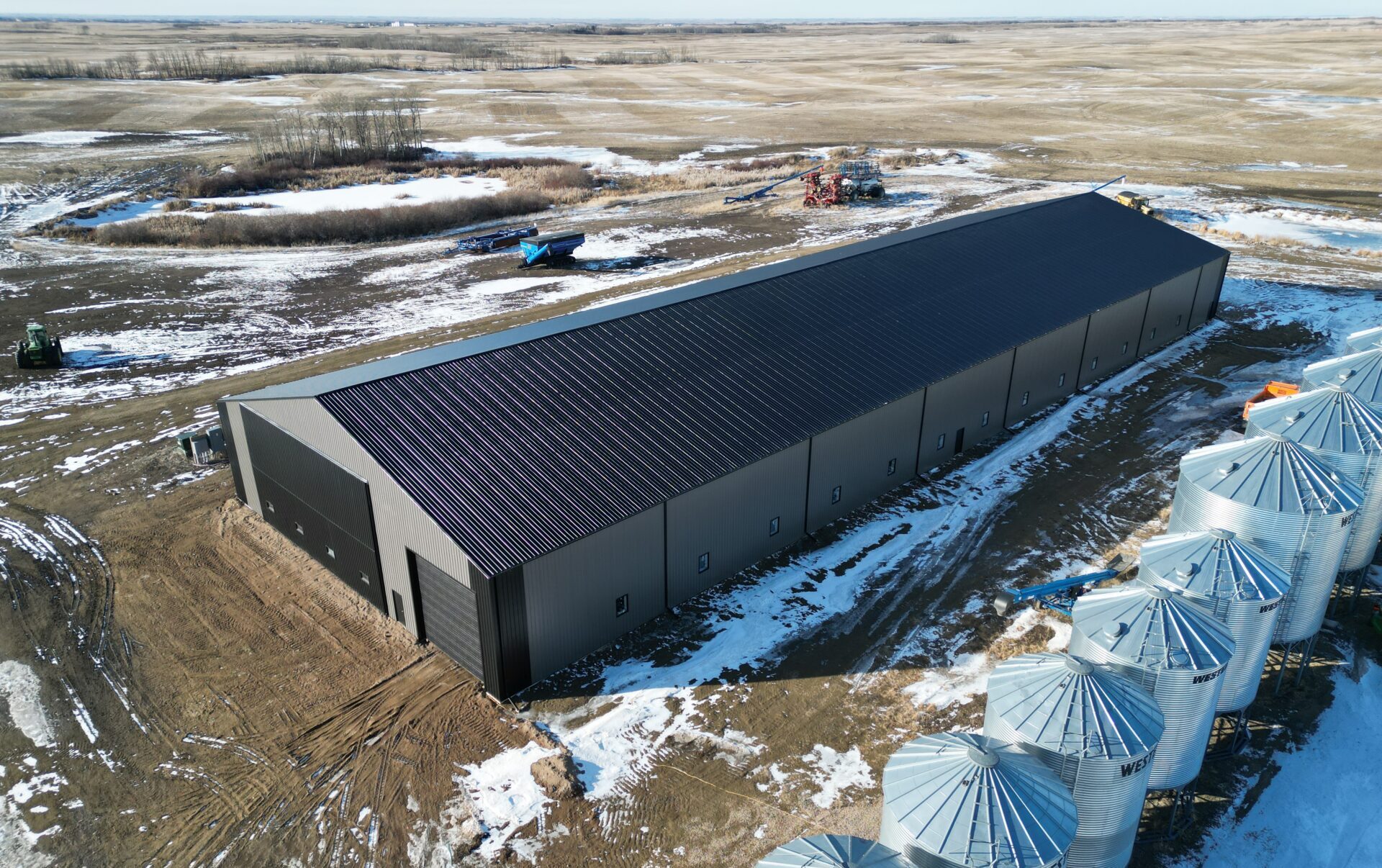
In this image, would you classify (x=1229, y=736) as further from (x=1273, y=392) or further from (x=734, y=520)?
(x=1273, y=392)

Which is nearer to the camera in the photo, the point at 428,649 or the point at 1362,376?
the point at 428,649

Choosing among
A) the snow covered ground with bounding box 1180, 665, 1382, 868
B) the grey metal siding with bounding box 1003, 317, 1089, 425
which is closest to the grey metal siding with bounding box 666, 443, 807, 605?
the grey metal siding with bounding box 1003, 317, 1089, 425

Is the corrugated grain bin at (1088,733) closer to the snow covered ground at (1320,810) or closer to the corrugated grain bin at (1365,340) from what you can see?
the snow covered ground at (1320,810)

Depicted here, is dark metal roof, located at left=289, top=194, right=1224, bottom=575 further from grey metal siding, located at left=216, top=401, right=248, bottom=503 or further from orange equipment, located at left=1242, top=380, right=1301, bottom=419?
orange equipment, located at left=1242, top=380, right=1301, bottom=419

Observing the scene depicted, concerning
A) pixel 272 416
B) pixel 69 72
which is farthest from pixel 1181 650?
pixel 69 72

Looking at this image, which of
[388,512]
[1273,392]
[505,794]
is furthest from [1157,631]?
[1273,392]

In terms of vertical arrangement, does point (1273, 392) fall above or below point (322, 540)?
above

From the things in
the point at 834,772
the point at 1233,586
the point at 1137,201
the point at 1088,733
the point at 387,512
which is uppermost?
the point at 1233,586

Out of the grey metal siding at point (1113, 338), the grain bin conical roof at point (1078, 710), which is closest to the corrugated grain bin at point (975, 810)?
the grain bin conical roof at point (1078, 710)
